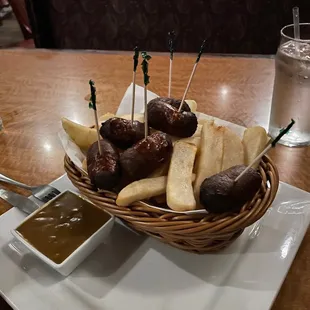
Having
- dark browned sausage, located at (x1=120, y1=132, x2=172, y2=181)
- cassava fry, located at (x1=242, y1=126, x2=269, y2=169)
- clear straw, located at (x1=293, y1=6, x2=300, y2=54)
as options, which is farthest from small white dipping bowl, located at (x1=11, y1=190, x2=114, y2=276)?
clear straw, located at (x1=293, y1=6, x2=300, y2=54)

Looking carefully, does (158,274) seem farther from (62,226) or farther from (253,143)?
(253,143)

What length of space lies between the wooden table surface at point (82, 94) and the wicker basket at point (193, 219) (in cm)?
32

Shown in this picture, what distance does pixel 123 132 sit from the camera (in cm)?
103

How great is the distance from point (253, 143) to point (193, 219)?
277 millimetres

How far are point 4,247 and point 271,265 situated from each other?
624 mm

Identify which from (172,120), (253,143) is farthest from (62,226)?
(253,143)

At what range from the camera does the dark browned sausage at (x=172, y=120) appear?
1.04 metres

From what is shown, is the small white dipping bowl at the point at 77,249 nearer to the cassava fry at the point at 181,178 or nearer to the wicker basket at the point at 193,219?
the wicker basket at the point at 193,219

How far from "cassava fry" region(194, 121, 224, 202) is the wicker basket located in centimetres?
9

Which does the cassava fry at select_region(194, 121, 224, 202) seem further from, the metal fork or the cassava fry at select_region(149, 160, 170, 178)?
the metal fork

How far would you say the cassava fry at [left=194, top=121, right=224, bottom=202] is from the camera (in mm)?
956

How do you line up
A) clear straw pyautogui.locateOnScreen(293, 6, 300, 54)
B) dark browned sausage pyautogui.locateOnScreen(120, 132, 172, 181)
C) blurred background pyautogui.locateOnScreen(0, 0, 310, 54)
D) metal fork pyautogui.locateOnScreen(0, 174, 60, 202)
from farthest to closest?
blurred background pyautogui.locateOnScreen(0, 0, 310, 54) < clear straw pyautogui.locateOnScreen(293, 6, 300, 54) < metal fork pyautogui.locateOnScreen(0, 174, 60, 202) < dark browned sausage pyautogui.locateOnScreen(120, 132, 172, 181)

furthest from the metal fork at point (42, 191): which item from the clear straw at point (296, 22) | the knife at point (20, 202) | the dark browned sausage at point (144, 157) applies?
the clear straw at point (296, 22)

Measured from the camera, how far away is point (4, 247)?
1018 millimetres
